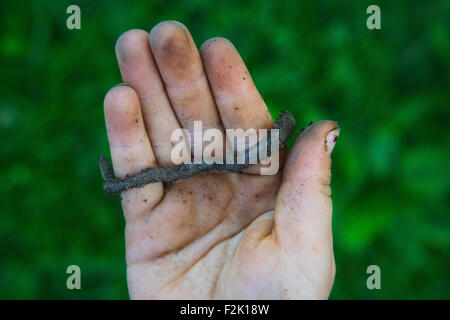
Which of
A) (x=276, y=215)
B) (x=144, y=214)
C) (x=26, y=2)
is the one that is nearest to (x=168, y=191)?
(x=144, y=214)

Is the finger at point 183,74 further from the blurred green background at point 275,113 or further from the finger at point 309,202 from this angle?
the blurred green background at point 275,113

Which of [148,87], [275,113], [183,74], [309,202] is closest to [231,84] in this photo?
[183,74]

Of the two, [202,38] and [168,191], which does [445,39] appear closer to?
[202,38]

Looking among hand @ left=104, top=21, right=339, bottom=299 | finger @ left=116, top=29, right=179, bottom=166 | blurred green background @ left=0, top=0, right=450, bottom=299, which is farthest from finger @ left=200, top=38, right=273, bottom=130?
blurred green background @ left=0, top=0, right=450, bottom=299

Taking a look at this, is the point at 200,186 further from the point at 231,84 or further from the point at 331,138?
the point at 331,138

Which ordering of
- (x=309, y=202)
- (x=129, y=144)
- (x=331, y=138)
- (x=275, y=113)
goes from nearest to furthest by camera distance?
(x=309, y=202)
(x=331, y=138)
(x=129, y=144)
(x=275, y=113)

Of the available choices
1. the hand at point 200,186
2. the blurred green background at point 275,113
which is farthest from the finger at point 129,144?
the blurred green background at point 275,113
